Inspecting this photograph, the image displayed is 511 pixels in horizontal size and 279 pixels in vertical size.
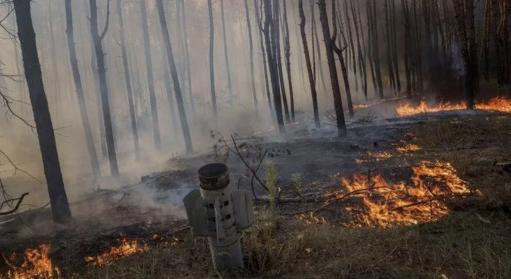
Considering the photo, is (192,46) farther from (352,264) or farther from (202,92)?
(352,264)

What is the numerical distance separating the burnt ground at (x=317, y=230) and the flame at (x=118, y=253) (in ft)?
0.43

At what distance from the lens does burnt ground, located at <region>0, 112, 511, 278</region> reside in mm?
3908

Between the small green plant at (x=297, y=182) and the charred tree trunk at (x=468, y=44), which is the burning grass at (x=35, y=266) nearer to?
the small green plant at (x=297, y=182)

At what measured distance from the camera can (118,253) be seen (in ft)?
16.7

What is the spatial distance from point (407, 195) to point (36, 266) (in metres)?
4.94

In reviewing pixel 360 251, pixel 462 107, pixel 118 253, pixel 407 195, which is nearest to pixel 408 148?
pixel 407 195

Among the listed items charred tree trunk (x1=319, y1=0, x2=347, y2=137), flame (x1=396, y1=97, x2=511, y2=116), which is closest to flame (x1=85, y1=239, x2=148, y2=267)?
charred tree trunk (x1=319, y1=0, x2=347, y2=137)

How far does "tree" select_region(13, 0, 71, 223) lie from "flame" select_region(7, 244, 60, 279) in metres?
2.20

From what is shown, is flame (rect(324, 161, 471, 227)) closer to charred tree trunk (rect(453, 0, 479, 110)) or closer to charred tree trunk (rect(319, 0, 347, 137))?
charred tree trunk (rect(319, 0, 347, 137))

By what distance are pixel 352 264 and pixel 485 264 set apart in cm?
114

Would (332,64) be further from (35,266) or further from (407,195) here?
(35,266)

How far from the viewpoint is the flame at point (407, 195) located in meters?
5.20

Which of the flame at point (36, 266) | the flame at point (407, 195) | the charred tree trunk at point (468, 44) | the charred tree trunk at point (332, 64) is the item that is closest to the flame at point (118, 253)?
the flame at point (36, 266)

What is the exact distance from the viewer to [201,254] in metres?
4.55
